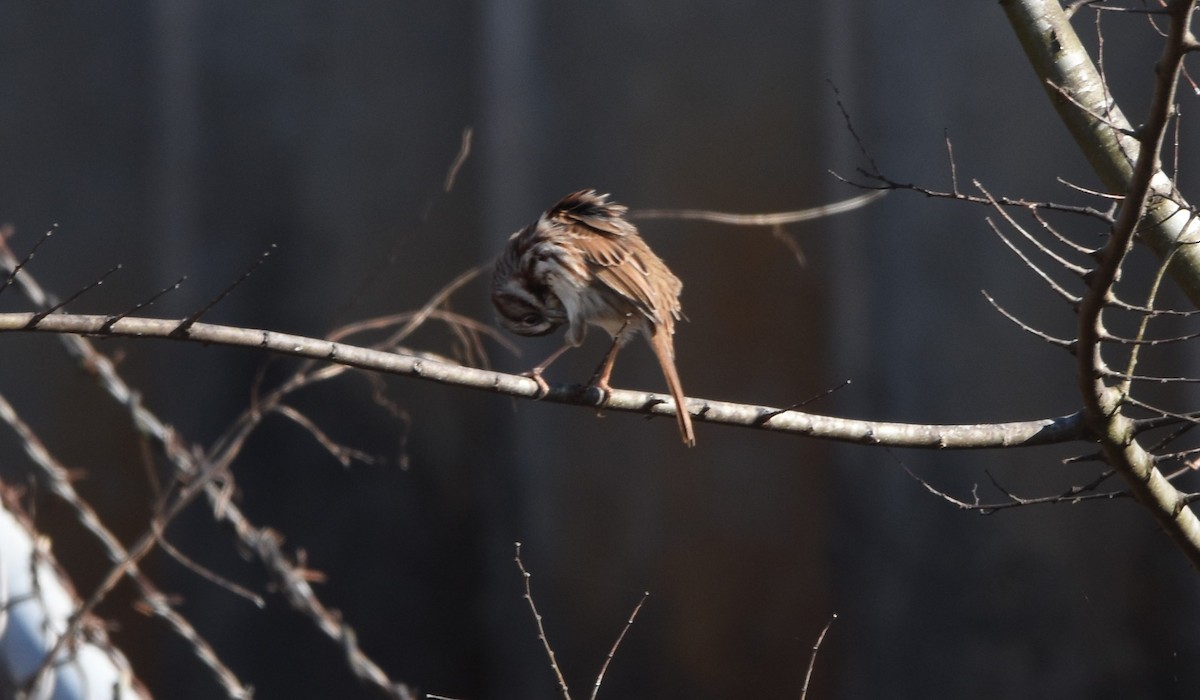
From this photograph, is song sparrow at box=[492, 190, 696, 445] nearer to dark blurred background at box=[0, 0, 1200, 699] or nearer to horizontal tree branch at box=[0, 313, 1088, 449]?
horizontal tree branch at box=[0, 313, 1088, 449]

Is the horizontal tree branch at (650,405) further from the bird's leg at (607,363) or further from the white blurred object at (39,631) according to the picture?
the white blurred object at (39,631)

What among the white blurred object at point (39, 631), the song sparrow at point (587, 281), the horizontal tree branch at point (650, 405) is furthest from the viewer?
the white blurred object at point (39, 631)

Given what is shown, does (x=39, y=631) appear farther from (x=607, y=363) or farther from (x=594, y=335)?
(x=594, y=335)

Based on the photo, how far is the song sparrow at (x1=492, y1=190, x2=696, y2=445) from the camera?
8.93 ft

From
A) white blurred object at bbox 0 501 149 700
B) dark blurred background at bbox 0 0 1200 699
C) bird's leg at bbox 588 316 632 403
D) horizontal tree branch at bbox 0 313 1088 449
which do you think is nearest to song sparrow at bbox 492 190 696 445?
bird's leg at bbox 588 316 632 403

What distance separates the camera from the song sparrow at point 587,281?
2721 millimetres

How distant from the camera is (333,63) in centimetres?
438

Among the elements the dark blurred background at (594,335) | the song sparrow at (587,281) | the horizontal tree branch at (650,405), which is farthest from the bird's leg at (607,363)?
the dark blurred background at (594,335)

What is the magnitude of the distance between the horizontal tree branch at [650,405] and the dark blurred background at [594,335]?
173cm

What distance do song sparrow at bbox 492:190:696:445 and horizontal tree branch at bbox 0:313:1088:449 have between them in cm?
28

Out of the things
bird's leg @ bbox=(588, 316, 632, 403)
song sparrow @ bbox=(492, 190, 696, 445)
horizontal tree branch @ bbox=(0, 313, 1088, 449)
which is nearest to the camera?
horizontal tree branch @ bbox=(0, 313, 1088, 449)

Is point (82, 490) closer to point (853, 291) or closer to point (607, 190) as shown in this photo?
point (607, 190)

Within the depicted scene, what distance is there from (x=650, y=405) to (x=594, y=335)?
1.96 meters

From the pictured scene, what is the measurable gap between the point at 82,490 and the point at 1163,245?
12.0 ft
